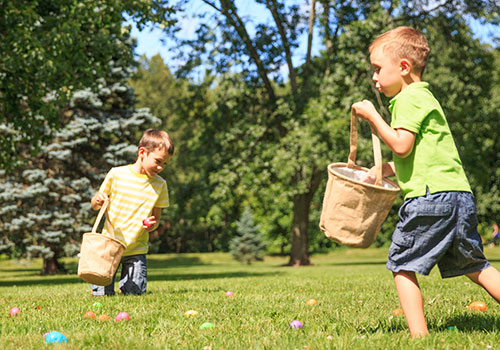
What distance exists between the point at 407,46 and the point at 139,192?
3.16 meters

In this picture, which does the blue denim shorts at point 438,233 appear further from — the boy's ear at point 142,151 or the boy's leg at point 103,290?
the boy's leg at point 103,290

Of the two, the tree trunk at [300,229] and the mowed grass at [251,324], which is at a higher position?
the mowed grass at [251,324]

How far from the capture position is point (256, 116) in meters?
18.2

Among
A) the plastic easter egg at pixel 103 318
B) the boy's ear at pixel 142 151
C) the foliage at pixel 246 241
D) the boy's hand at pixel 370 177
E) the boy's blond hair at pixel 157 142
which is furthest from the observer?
the foliage at pixel 246 241

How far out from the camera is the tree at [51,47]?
962 centimetres

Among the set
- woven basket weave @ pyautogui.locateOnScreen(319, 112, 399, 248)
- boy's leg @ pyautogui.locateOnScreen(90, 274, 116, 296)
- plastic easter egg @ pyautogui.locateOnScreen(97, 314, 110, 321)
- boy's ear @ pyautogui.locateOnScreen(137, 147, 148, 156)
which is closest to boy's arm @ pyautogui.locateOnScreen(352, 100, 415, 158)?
woven basket weave @ pyautogui.locateOnScreen(319, 112, 399, 248)

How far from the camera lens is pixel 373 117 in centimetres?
293

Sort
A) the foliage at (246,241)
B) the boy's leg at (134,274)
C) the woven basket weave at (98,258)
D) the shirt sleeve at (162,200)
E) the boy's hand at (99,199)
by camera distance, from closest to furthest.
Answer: the woven basket weave at (98,258) → the boy's hand at (99,199) → the shirt sleeve at (162,200) → the boy's leg at (134,274) → the foliage at (246,241)

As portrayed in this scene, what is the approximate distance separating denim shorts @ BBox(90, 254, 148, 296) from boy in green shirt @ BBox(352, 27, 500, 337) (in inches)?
129

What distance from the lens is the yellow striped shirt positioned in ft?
17.1

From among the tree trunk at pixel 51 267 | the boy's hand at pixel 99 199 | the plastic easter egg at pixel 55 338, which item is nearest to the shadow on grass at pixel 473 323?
the plastic easter egg at pixel 55 338

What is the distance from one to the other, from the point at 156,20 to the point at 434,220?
31.8 feet

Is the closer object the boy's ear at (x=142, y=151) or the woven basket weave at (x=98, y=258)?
the woven basket weave at (x=98, y=258)

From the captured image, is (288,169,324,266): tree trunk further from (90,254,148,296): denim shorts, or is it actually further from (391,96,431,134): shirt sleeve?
(391,96,431,134): shirt sleeve
